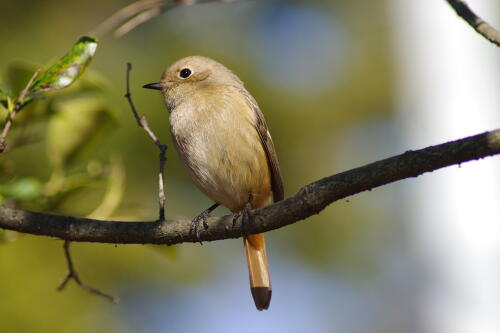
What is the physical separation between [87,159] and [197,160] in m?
1.15

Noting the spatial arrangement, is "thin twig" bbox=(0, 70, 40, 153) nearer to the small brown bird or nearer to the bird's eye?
the small brown bird

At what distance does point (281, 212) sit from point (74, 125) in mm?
1164

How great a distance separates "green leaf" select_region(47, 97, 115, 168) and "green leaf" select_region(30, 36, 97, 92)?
29 centimetres

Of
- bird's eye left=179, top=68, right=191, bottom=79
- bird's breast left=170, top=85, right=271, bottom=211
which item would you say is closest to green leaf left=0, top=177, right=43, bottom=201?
bird's breast left=170, top=85, right=271, bottom=211

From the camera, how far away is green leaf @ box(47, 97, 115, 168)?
10.7 ft

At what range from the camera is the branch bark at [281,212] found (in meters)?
2.33

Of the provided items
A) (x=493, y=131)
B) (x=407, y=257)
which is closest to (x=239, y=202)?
(x=493, y=131)

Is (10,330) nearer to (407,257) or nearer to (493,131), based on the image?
(493,131)

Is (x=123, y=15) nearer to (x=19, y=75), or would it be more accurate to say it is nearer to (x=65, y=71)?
(x=65, y=71)

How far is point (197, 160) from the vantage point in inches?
182

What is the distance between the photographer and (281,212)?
2836 millimetres

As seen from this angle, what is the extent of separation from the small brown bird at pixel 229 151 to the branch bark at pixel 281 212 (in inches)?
51.4

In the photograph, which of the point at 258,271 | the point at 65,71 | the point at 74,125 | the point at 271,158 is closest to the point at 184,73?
the point at 271,158

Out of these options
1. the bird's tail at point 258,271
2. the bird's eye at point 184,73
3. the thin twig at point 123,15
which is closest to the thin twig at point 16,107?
the thin twig at point 123,15
